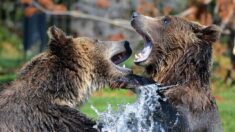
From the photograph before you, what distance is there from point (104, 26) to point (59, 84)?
570 inches

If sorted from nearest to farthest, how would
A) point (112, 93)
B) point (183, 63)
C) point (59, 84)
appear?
point (59, 84)
point (183, 63)
point (112, 93)

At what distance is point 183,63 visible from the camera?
692 cm

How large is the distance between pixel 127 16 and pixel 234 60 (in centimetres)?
553

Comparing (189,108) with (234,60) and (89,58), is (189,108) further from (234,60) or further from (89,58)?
(234,60)

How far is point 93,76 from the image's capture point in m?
6.61

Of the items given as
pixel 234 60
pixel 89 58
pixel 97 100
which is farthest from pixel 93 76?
pixel 234 60

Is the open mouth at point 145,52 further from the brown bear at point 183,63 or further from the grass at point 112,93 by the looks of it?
the grass at point 112,93

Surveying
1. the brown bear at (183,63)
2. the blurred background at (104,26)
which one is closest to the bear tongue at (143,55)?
the brown bear at (183,63)

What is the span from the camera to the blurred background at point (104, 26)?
12.6 meters

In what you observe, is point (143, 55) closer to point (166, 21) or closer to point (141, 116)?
point (166, 21)

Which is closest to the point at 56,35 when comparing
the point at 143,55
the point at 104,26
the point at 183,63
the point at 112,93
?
the point at 143,55

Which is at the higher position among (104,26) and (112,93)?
(104,26)

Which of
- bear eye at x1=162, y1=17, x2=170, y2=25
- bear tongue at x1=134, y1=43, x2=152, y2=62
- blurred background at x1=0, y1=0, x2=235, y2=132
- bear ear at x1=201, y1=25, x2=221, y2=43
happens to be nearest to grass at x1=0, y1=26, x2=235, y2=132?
blurred background at x1=0, y1=0, x2=235, y2=132

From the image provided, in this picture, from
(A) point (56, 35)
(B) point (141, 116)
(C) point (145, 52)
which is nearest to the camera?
(A) point (56, 35)
